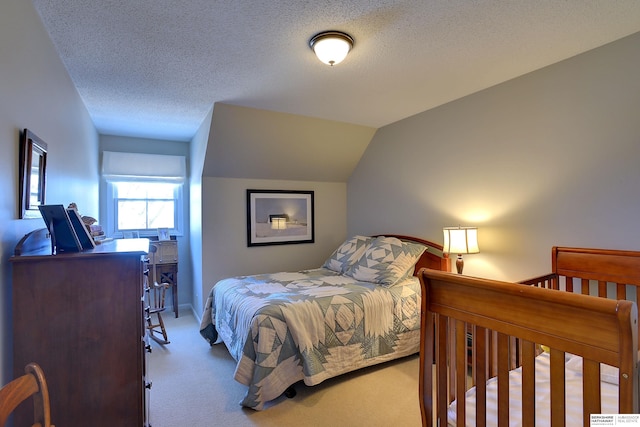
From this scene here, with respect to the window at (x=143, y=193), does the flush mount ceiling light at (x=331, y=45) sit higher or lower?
higher

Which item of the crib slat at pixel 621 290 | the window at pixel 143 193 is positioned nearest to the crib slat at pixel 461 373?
the crib slat at pixel 621 290

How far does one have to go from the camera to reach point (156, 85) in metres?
2.64

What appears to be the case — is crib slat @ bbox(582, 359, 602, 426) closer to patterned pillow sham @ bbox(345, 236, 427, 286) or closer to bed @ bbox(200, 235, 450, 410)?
bed @ bbox(200, 235, 450, 410)

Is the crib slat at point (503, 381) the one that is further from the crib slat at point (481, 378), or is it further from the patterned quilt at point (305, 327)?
the patterned quilt at point (305, 327)

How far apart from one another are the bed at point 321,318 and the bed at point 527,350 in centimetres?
125

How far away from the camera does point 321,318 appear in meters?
2.50

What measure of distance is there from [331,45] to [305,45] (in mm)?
187

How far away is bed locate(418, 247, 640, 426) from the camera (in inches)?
31.9

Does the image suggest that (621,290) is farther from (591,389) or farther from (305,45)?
(305,45)

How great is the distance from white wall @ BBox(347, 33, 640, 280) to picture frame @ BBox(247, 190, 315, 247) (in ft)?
4.33

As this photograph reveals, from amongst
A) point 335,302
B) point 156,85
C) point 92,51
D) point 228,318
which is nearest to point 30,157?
point 92,51

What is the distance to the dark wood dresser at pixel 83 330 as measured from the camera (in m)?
1.37

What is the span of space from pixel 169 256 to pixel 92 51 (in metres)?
2.71

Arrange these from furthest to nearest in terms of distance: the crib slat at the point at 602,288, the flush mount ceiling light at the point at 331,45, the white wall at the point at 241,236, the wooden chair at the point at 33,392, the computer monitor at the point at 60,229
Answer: the white wall at the point at 241,236, the crib slat at the point at 602,288, the flush mount ceiling light at the point at 331,45, the computer monitor at the point at 60,229, the wooden chair at the point at 33,392
